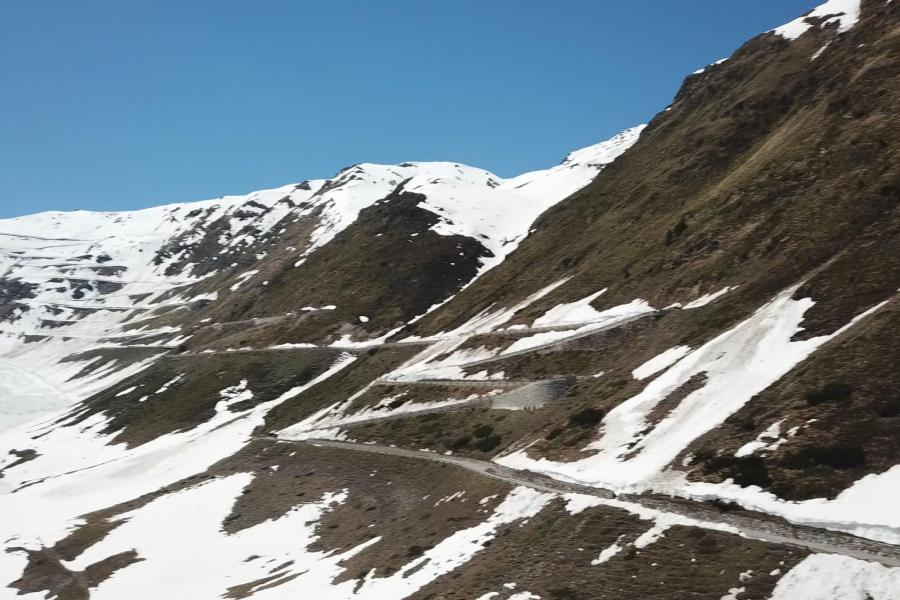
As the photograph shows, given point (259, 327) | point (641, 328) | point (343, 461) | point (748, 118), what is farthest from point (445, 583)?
point (259, 327)

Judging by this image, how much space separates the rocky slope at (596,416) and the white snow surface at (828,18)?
82 cm

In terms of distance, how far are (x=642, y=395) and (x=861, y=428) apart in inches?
657

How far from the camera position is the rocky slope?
26625 millimetres

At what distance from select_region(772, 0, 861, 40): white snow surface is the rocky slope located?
818mm

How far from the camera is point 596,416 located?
44000mm

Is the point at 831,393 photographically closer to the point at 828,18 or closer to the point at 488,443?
the point at 488,443

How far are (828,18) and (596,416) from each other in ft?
341

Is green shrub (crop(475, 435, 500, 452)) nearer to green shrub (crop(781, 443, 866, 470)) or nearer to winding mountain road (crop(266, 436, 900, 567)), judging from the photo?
winding mountain road (crop(266, 436, 900, 567))

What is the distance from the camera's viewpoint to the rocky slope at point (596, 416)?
87.4 feet

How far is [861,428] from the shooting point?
2653cm

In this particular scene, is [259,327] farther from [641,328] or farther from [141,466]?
[641,328]

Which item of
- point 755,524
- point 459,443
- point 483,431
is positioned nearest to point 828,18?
point 483,431

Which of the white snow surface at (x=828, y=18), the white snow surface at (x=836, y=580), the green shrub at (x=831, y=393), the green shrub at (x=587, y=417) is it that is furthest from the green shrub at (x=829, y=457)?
the white snow surface at (x=828, y=18)

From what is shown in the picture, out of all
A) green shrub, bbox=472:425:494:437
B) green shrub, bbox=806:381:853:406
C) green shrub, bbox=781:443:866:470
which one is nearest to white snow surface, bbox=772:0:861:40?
green shrub, bbox=472:425:494:437
